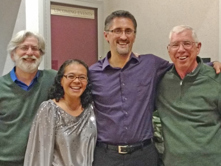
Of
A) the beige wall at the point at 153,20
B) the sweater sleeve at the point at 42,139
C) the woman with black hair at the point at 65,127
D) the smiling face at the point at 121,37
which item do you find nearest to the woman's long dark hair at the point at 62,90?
the woman with black hair at the point at 65,127

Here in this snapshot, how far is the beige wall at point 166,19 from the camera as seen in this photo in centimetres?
261

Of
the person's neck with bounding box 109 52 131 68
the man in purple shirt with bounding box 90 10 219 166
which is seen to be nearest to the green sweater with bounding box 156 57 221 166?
the man in purple shirt with bounding box 90 10 219 166

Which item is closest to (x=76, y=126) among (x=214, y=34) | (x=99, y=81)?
(x=99, y=81)

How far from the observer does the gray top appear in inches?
68.4

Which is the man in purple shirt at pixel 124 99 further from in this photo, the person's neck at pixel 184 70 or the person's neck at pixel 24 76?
the person's neck at pixel 24 76

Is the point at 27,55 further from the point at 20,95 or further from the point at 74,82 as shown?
the point at 74,82

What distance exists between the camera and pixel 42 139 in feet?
5.72

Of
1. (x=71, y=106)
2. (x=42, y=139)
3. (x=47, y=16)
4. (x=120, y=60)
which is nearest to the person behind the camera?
(x=42, y=139)

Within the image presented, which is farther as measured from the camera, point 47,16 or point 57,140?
point 47,16

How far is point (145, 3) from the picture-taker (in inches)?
127

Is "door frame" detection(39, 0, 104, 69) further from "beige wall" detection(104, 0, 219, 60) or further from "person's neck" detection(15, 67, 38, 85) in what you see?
"person's neck" detection(15, 67, 38, 85)

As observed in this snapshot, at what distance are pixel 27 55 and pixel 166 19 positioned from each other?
1595mm

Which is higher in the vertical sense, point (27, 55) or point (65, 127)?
point (27, 55)

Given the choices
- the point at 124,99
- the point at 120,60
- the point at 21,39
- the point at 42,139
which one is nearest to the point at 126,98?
the point at 124,99
